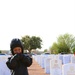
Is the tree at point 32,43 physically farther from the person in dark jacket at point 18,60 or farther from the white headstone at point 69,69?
the person in dark jacket at point 18,60

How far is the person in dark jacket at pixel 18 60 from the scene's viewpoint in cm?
559

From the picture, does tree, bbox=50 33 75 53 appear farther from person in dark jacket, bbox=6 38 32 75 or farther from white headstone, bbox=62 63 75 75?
person in dark jacket, bbox=6 38 32 75

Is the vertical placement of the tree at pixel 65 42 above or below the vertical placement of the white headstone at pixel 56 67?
above

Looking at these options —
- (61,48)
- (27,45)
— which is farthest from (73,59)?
(27,45)

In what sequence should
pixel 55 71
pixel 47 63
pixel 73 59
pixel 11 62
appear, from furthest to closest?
pixel 73 59
pixel 47 63
pixel 55 71
pixel 11 62

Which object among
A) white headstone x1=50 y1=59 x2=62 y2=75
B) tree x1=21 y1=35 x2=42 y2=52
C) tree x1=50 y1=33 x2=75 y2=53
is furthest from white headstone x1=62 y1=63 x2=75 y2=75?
tree x1=21 y1=35 x2=42 y2=52

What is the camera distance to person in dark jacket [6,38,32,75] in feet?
18.3

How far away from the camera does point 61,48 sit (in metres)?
90.2

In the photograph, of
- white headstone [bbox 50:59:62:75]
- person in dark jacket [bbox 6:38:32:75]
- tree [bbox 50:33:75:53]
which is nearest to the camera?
person in dark jacket [bbox 6:38:32:75]

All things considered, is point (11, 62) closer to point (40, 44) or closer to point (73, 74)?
point (73, 74)

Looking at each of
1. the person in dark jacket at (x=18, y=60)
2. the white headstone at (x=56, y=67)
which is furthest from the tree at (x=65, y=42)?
the person in dark jacket at (x=18, y=60)

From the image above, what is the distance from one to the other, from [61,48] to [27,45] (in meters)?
21.2

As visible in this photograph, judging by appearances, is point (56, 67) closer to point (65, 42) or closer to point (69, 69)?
point (69, 69)

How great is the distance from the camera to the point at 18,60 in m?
5.64
